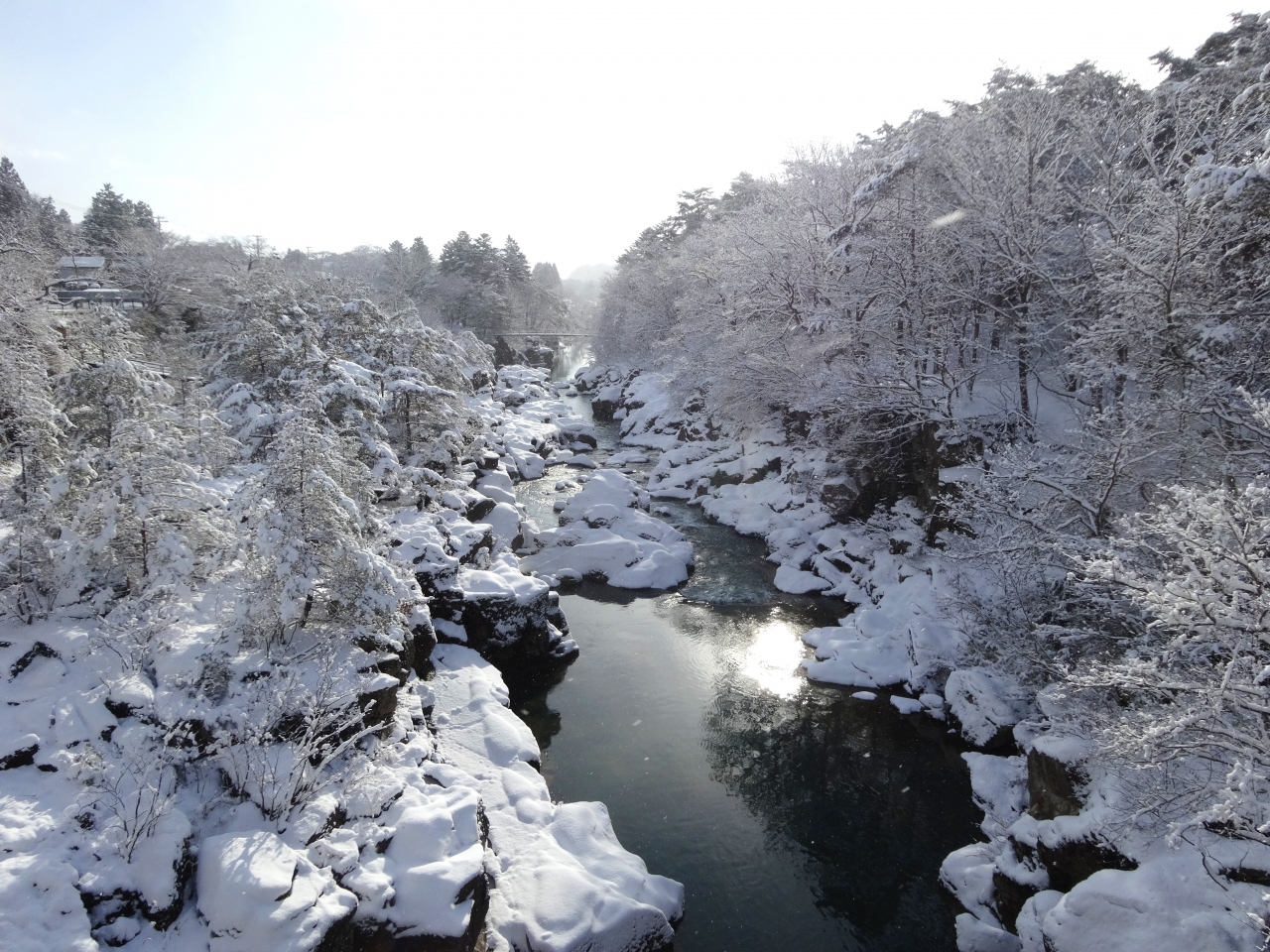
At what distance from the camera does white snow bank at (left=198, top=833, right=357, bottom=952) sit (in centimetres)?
532

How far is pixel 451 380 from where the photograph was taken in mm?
19109

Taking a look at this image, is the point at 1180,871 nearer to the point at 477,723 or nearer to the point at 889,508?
the point at 477,723

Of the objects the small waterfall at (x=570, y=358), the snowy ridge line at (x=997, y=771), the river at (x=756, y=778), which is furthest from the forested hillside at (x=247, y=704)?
the small waterfall at (x=570, y=358)

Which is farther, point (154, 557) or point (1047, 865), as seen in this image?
point (154, 557)

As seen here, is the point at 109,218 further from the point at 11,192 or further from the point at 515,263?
the point at 515,263

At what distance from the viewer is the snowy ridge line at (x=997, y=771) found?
5.91m

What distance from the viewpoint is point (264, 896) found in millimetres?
5461

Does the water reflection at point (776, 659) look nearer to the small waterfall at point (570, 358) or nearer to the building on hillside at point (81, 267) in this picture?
the building on hillside at point (81, 267)

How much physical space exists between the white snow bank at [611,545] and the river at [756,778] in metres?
1.97

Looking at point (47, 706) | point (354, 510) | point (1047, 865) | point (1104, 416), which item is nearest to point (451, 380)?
point (354, 510)

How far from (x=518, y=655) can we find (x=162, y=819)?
24.4 ft

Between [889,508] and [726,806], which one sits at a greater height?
[889,508]

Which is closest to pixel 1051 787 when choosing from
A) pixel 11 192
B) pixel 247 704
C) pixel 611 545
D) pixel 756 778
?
pixel 756 778

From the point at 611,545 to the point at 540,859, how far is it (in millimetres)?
10794
